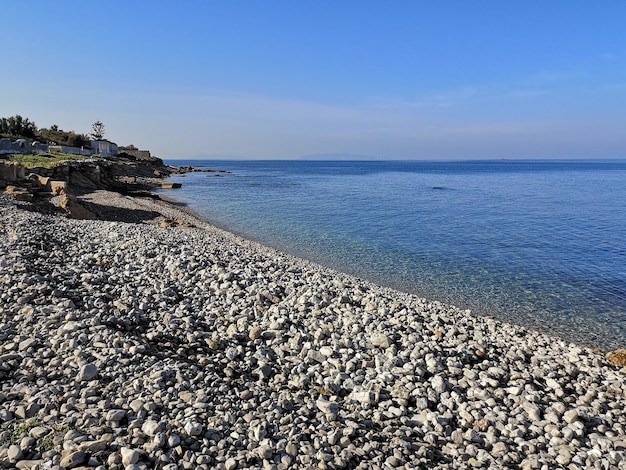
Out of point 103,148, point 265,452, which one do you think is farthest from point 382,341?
point 103,148

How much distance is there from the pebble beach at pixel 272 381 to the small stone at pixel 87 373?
4cm

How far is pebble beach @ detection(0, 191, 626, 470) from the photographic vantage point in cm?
510

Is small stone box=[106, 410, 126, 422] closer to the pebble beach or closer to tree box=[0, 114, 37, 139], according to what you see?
the pebble beach

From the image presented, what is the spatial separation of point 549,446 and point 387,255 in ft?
49.8

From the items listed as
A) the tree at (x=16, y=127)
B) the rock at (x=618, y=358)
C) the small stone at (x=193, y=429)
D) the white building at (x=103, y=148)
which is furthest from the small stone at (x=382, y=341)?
the white building at (x=103, y=148)

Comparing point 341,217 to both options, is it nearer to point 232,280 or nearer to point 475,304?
point 475,304

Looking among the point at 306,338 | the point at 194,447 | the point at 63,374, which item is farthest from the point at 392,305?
the point at 63,374

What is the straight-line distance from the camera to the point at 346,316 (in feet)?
30.7

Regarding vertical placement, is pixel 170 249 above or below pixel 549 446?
above

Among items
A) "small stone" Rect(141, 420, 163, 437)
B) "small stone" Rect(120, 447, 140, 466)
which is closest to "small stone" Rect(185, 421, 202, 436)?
"small stone" Rect(141, 420, 163, 437)

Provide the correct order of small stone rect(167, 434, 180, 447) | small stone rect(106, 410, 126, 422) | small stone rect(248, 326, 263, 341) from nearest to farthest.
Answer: small stone rect(167, 434, 180, 447) → small stone rect(106, 410, 126, 422) → small stone rect(248, 326, 263, 341)

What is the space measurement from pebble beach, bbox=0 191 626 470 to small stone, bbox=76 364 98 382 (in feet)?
0.13

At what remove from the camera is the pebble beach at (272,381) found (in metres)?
5.10

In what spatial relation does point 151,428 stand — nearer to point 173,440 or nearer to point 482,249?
point 173,440
